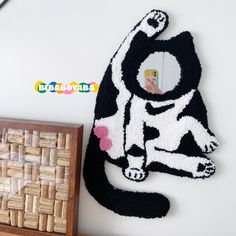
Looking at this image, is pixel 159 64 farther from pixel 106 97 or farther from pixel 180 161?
pixel 180 161

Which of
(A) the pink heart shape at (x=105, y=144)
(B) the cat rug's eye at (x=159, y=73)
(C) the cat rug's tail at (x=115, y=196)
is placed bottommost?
(C) the cat rug's tail at (x=115, y=196)

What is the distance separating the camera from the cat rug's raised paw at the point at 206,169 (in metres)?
0.94

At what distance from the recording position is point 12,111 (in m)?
1.12

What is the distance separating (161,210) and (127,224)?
16 centimetres

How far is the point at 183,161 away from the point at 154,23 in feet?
1.68

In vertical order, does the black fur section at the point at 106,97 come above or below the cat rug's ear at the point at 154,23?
below

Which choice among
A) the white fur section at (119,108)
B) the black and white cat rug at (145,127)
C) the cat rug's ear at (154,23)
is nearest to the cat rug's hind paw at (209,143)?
the black and white cat rug at (145,127)

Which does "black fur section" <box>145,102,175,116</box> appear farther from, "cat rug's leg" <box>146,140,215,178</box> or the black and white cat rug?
"cat rug's leg" <box>146,140,215,178</box>

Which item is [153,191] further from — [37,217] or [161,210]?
[37,217]

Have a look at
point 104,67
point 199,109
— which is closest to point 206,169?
point 199,109

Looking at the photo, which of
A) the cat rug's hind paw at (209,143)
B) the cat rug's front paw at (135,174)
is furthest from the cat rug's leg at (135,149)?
the cat rug's hind paw at (209,143)

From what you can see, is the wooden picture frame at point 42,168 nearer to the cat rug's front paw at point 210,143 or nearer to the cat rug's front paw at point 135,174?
the cat rug's front paw at point 135,174

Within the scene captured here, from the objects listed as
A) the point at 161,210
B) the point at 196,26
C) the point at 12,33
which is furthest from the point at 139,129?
the point at 12,33

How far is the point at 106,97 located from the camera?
101cm
